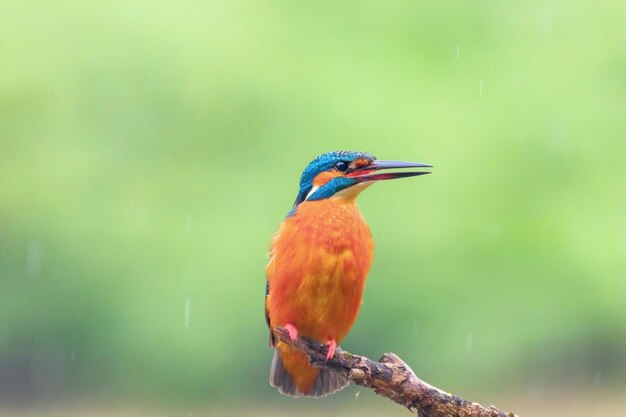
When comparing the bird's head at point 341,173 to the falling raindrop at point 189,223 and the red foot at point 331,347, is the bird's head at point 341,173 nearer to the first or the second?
the red foot at point 331,347

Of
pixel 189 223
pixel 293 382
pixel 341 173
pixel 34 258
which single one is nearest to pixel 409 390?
pixel 341 173

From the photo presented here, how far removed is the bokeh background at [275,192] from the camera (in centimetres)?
511

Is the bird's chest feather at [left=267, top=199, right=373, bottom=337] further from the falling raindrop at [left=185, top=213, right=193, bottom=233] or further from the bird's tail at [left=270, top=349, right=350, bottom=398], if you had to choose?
the falling raindrop at [left=185, top=213, right=193, bottom=233]

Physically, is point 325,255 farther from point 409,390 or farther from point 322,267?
point 409,390

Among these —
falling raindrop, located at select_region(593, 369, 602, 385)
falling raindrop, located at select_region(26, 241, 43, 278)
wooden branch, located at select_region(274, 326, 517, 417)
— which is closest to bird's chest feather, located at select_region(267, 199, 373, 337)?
wooden branch, located at select_region(274, 326, 517, 417)

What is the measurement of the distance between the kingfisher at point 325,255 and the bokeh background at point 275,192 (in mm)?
2541

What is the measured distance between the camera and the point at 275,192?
16.5 feet

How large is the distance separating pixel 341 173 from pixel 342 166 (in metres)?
Result: 0.02

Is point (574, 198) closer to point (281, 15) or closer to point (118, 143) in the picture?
point (281, 15)

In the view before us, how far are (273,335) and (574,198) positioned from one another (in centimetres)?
334

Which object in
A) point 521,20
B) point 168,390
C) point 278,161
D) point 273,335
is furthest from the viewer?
point 521,20

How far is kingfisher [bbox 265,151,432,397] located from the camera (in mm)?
2283

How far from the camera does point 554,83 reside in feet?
19.1

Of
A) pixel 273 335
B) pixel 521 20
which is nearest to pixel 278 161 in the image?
pixel 521 20
